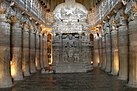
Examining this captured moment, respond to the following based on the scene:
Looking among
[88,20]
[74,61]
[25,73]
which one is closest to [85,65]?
[74,61]

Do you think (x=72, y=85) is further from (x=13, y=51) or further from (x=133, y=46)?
(x=13, y=51)

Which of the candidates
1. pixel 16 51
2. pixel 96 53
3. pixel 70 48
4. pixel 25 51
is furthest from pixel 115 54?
pixel 96 53

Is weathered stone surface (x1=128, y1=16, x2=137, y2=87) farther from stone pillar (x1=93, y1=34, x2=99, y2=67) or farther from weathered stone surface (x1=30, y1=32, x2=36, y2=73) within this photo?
stone pillar (x1=93, y1=34, x2=99, y2=67)

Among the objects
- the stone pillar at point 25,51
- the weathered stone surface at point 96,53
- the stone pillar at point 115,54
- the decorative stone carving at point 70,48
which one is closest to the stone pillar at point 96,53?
the weathered stone surface at point 96,53

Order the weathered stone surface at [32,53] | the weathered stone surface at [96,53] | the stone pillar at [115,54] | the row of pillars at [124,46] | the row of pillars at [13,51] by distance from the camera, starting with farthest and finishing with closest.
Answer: the weathered stone surface at [96,53] → the weathered stone surface at [32,53] → the stone pillar at [115,54] → the row of pillars at [13,51] → the row of pillars at [124,46]

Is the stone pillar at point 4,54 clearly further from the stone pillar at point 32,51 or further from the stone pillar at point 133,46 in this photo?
the stone pillar at point 32,51

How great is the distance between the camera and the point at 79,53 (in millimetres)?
19656

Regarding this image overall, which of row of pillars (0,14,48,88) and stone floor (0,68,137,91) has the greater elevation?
row of pillars (0,14,48,88)

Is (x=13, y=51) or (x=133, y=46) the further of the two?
(x=13, y=51)

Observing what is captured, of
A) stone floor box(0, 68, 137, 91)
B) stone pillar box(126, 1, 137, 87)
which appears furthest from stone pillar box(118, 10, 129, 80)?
stone pillar box(126, 1, 137, 87)

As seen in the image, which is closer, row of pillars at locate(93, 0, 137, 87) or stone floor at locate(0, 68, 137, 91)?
stone floor at locate(0, 68, 137, 91)

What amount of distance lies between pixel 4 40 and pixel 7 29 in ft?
2.37

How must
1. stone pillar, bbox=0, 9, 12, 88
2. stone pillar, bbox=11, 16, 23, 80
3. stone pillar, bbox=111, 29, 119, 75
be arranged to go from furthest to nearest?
stone pillar, bbox=111, 29, 119, 75 < stone pillar, bbox=11, 16, 23, 80 < stone pillar, bbox=0, 9, 12, 88

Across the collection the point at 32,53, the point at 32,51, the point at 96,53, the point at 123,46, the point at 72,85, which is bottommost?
the point at 72,85
